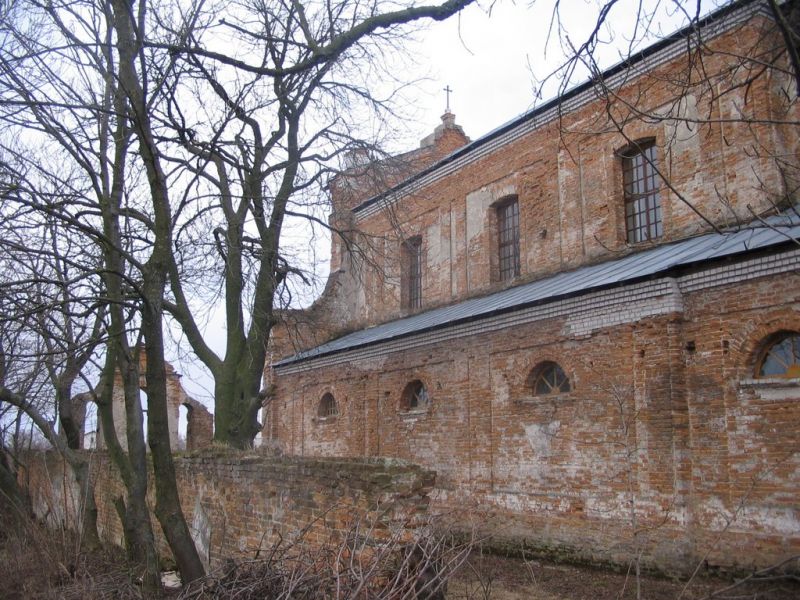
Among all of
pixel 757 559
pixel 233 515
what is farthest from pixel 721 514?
pixel 233 515

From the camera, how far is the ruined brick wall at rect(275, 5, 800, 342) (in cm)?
1091

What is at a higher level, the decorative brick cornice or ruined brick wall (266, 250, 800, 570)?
the decorative brick cornice

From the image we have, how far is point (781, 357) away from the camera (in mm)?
8828

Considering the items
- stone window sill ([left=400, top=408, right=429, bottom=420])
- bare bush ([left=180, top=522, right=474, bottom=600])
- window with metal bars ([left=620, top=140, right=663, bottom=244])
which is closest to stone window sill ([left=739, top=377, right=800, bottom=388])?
window with metal bars ([left=620, top=140, right=663, bottom=244])

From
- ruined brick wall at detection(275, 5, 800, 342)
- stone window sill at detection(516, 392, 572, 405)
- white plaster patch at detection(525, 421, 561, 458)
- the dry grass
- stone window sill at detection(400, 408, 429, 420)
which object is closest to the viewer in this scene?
the dry grass

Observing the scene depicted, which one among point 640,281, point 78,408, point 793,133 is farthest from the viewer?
point 78,408

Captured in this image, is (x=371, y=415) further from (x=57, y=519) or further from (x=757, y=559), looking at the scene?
(x=757, y=559)

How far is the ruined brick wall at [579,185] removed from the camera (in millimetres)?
A: 10914

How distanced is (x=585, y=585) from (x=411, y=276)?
1122 centimetres

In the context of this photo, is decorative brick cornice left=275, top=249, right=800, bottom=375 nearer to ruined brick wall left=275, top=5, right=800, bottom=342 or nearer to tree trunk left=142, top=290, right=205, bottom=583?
ruined brick wall left=275, top=5, right=800, bottom=342

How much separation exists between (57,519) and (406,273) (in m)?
11.8

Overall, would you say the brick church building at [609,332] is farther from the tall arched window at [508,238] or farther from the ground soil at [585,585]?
the ground soil at [585,585]

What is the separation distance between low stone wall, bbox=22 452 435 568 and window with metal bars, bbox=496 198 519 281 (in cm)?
853

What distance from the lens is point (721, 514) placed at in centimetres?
887
